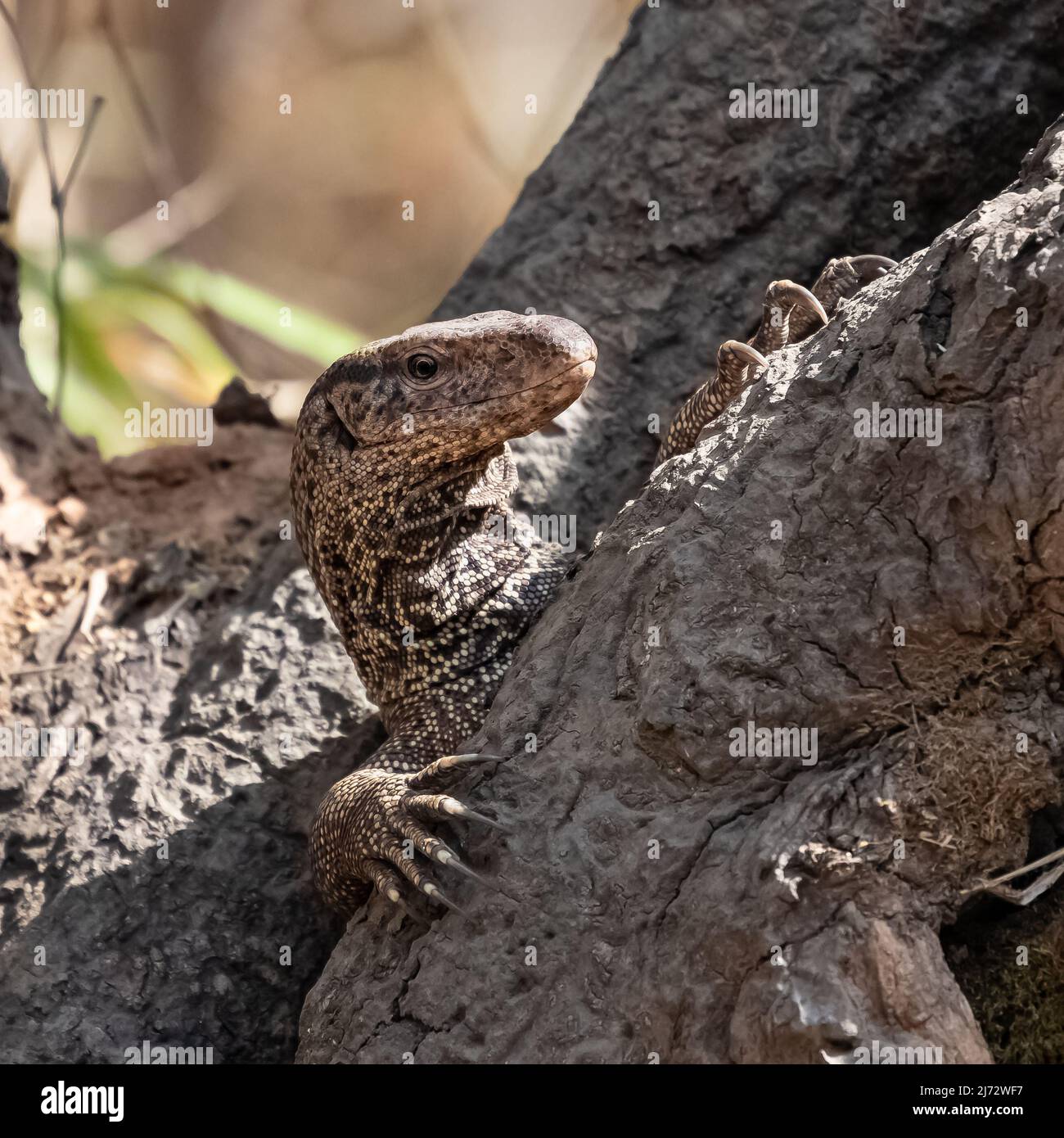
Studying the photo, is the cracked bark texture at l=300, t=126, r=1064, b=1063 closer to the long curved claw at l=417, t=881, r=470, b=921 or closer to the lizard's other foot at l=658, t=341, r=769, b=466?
the long curved claw at l=417, t=881, r=470, b=921

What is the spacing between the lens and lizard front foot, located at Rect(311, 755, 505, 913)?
3832 mm

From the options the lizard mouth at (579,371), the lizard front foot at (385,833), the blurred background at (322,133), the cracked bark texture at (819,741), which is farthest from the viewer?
the blurred background at (322,133)

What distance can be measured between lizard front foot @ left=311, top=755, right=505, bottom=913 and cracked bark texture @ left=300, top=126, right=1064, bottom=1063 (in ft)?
0.37

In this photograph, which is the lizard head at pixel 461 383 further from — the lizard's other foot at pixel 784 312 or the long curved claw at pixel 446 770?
the long curved claw at pixel 446 770

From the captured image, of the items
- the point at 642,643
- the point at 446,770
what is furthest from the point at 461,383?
the point at 446,770

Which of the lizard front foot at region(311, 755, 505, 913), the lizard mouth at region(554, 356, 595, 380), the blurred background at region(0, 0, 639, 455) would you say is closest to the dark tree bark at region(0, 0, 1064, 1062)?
the lizard front foot at region(311, 755, 505, 913)

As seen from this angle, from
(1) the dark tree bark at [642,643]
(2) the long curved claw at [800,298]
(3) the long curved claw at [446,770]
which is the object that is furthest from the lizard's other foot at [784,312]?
(3) the long curved claw at [446,770]

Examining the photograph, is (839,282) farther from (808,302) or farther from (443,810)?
(443,810)

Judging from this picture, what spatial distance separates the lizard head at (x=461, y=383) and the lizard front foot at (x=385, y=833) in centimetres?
126

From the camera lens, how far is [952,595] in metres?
3.30

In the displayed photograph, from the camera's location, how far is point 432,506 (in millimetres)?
4773

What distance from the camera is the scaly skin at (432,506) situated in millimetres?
4426
